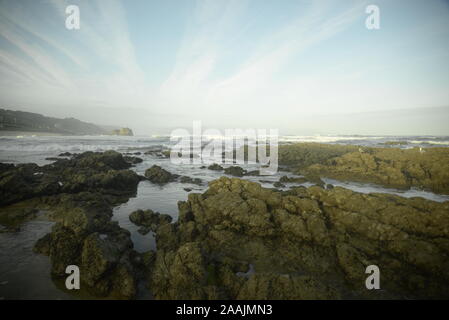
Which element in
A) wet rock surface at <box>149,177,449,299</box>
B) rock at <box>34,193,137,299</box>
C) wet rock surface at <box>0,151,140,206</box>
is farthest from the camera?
wet rock surface at <box>0,151,140,206</box>

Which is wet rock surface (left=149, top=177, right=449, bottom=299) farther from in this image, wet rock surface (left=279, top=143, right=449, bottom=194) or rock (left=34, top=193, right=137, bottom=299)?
wet rock surface (left=279, top=143, right=449, bottom=194)

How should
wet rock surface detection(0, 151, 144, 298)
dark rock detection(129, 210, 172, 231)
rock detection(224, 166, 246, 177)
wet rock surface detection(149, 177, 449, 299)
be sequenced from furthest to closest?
rock detection(224, 166, 246, 177) < dark rock detection(129, 210, 172, 231) < wet rock surface detection(0, 151, 144, 298) < wet rock surface detection(149, 177, 449, 299)

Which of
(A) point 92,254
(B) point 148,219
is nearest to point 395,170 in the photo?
(B) point 148,219

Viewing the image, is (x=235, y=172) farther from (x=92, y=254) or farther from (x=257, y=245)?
(x=92, y=254)

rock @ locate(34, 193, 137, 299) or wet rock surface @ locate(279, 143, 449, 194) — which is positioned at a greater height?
wet rock surface @ locate(279, 143, 449, 194)

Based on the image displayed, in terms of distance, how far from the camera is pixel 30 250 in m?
6.75

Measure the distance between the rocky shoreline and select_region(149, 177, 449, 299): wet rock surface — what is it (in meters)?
0.03

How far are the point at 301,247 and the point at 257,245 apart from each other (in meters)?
1.34

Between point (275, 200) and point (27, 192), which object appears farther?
point (27, 192)

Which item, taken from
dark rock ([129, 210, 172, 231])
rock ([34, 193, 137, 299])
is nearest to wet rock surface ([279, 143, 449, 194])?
dark rock ([129, 210, 172, 231])

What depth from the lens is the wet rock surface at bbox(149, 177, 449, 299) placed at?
504 centimetres

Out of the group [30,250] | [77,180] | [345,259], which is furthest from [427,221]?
[77,180]
